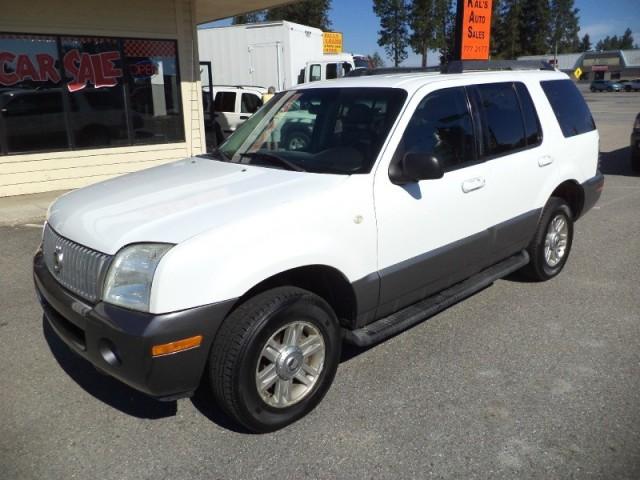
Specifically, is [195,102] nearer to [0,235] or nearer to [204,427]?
[0,235]

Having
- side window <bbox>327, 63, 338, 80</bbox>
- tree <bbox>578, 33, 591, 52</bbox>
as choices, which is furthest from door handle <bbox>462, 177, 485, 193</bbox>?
tree <bbox>578, 33, 591, 52</bbox>

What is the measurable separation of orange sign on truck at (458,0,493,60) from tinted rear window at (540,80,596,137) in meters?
5.66

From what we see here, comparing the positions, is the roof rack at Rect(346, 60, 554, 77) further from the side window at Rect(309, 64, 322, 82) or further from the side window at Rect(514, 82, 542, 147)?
the side window at Rect(309, 64, 322, 82)

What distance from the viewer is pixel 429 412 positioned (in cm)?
317

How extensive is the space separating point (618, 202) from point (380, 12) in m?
49.3

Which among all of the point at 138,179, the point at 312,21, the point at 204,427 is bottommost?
the point at 204,427

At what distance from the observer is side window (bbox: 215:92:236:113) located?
14633mm

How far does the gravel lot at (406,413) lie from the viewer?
2744 mm

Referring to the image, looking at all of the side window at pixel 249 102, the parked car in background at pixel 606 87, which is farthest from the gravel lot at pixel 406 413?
the parked car in background at pixel 606 87

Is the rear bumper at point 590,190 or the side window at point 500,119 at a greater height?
the side window at point 500,119

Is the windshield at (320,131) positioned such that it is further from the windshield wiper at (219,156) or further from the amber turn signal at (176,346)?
the amber turn signal at (176,346)

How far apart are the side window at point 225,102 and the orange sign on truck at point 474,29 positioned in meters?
6.20

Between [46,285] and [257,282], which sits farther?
[46,285]

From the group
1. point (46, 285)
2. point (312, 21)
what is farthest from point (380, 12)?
point (46, 285)
